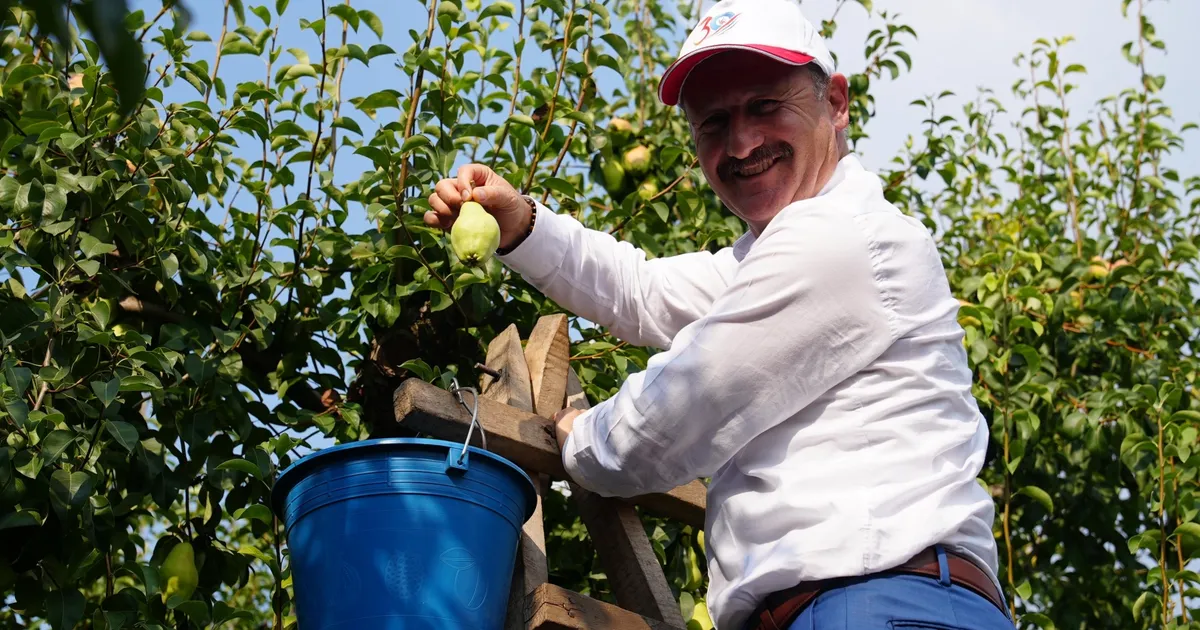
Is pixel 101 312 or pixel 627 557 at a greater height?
pixel 101 312

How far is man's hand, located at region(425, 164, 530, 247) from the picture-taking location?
1.97m

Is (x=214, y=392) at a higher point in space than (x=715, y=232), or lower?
lower

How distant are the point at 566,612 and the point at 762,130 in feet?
2.54

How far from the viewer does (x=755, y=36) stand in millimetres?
1862

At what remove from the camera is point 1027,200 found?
4.67 meters

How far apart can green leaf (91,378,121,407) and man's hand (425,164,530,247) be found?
69 cm

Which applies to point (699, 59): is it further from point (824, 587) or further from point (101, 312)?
point (101, 312)

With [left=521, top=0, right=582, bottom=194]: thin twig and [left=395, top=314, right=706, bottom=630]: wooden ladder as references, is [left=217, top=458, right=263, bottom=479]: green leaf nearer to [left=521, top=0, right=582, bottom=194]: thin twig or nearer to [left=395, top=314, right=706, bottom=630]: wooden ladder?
[left=395, top=314, right=706, bottom=630]: wooden ladder

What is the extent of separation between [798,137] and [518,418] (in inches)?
23.7

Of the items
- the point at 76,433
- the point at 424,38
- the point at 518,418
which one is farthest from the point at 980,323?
the point at 76,433

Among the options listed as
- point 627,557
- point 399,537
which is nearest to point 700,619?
point 627,557

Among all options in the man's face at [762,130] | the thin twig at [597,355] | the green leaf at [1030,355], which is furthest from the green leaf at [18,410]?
the green leaf at [1030,355]

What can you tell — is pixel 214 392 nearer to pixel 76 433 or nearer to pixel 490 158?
pixel 76 433

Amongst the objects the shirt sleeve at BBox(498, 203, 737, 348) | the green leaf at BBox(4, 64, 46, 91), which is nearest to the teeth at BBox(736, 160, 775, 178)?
the shirt sleeve at BBox(498, 203, 737, 348)
